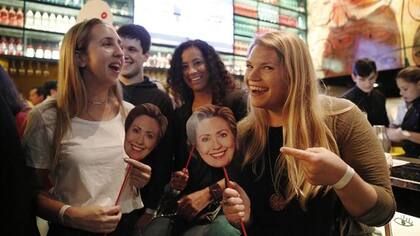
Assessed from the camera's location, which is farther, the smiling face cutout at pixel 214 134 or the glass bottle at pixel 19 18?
the glass bottle at pixel 19 18

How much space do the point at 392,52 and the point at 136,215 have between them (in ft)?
14.2

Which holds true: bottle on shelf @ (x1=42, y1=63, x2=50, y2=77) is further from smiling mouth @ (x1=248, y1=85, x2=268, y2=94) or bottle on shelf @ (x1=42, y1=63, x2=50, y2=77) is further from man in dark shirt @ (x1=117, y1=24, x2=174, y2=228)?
smiling mouth @ (x1=248, y1=85, x2=268, y2=94)

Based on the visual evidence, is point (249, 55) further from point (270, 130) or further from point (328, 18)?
point (328, 18)

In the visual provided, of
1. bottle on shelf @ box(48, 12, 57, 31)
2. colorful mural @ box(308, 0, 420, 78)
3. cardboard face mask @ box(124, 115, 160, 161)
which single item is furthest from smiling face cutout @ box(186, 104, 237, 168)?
colorful mural @ box(308, 0, 420, 78)

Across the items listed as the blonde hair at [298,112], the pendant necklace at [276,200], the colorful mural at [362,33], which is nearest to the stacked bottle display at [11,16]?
the blonde hair at [298,112]

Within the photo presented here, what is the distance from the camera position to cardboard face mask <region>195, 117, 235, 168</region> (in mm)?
1018

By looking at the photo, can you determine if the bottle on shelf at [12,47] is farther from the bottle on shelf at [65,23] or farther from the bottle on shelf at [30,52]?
the bottle on shelf at [65,23]

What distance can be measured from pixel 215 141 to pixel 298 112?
25 centimetres

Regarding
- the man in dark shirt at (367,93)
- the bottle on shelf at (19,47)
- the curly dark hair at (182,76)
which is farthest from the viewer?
the bottle on shelf at (19,47)

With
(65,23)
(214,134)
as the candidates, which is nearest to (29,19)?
(65,23)

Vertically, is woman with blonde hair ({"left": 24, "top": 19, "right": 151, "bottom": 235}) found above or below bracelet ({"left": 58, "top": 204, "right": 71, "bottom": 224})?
above

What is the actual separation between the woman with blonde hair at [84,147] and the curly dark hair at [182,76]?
0.59 ft

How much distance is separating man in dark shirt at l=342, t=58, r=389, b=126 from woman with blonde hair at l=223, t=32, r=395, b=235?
2030 millimetres

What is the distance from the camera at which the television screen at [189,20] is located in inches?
135
